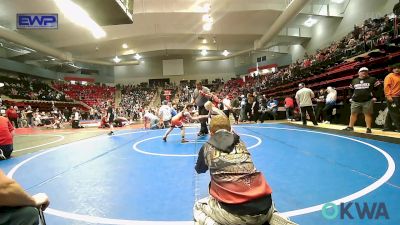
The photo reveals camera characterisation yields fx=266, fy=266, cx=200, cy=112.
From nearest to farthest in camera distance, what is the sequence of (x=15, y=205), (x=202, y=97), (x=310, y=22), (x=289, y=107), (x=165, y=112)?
(x=15, y=205)
(x=202, y=97)
(x=165, y=112)
(x=289, y=107)
(x=310, y=22)

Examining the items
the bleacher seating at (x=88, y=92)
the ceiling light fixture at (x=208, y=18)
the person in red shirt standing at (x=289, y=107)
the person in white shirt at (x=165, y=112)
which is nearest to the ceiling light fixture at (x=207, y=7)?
the ceiling light fixture at (x=208, y=18)

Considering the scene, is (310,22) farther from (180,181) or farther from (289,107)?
(180,181)

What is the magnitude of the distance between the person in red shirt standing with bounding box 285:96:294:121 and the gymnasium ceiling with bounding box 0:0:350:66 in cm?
899

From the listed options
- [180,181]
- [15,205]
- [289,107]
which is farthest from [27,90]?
[15,205]

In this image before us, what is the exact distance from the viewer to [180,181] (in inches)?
163

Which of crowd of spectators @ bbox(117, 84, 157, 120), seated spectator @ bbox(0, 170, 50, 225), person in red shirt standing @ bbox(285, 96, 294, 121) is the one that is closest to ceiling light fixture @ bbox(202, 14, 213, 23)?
person in red shirt standing @ bbox(285, 96, 294, 121)

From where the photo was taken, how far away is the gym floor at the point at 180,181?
2941mm

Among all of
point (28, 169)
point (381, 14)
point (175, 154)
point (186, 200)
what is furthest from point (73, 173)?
point (381, 14)

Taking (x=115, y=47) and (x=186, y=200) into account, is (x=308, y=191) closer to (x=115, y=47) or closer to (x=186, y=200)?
(x=186, y=200)

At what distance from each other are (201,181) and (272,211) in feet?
6.90

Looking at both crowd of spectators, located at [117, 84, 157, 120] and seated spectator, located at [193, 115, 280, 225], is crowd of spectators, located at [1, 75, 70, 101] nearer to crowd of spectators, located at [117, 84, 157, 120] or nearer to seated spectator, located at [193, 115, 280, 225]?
crowd of spectators, located at [117, 84, 157, 120]

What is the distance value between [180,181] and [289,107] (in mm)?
12708

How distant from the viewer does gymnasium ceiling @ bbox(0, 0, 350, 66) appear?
66.5ft

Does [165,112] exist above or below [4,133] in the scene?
above
